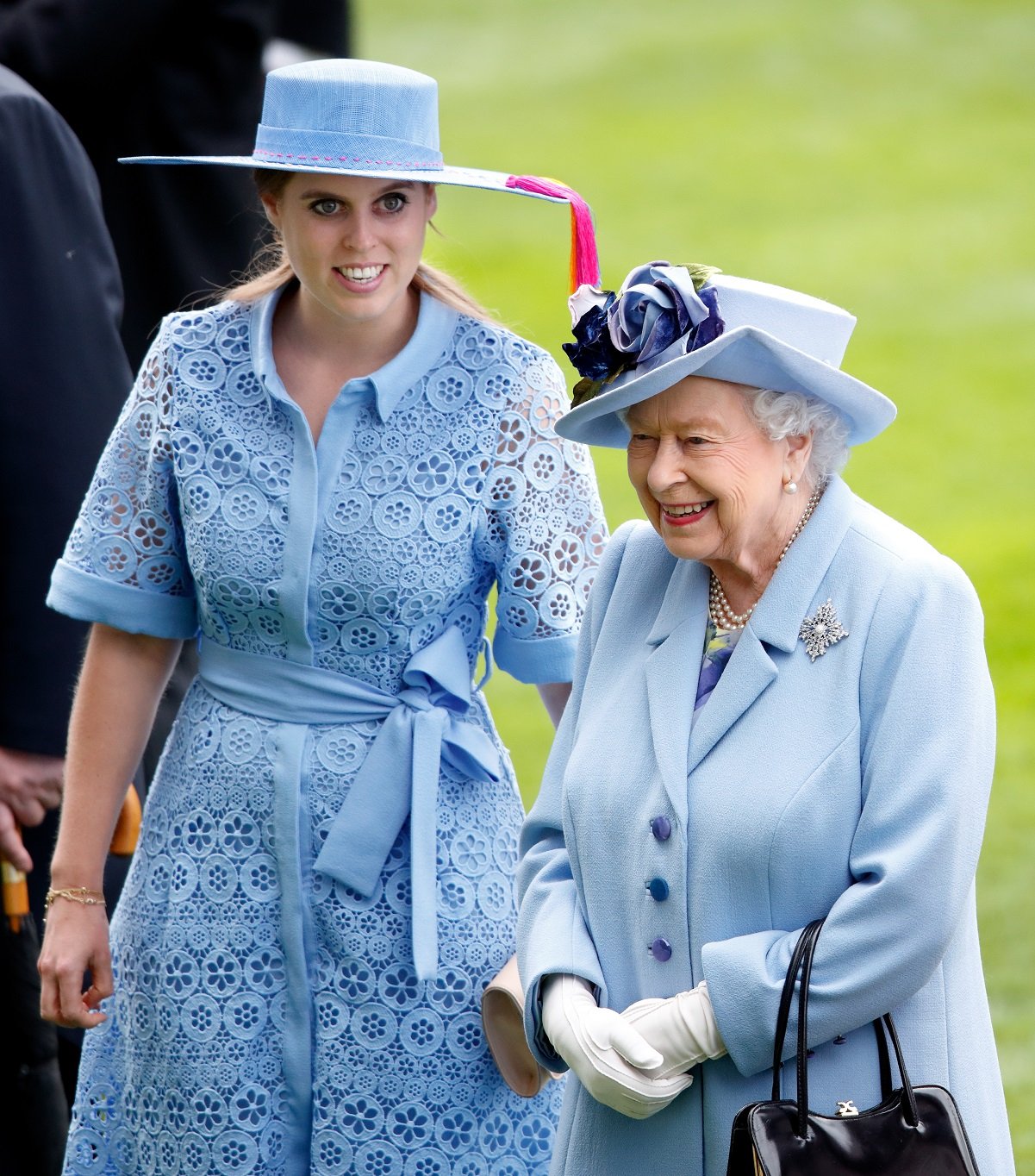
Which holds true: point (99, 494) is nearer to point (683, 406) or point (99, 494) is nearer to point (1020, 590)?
point (683, 406)

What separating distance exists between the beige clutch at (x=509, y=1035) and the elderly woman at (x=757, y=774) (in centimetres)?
29

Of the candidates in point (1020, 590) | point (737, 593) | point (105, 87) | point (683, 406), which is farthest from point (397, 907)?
point (1020, 590)

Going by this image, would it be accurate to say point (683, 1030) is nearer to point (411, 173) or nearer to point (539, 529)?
point (539, 529)

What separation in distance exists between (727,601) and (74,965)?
120 cm

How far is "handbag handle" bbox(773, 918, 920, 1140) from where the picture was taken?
7.95ft

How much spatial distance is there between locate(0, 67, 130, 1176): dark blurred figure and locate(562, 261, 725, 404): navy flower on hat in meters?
1.30

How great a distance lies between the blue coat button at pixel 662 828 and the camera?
103 inches

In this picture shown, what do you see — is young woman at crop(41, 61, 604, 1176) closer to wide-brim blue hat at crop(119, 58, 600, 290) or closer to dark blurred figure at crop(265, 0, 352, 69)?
wide-brim blue hat at crop(119, 58, 600, 290)

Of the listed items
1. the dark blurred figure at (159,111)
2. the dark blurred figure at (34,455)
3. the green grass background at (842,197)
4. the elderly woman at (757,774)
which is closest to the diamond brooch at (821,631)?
the elderly woman at (757,774)

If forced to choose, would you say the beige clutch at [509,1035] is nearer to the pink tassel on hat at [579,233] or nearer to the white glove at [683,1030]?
the white glove at [683,1030]

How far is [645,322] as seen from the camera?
259 cm

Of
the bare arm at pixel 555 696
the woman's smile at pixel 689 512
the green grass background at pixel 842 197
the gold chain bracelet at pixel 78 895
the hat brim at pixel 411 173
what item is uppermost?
the green grass background at pixel 842 197

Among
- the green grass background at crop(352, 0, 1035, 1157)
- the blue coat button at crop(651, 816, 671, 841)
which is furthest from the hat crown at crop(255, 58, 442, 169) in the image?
the green grass background at crop(352, 0, 1035, 1157)

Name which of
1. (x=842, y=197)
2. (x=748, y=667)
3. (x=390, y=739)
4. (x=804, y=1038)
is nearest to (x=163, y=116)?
(x=390, y=739)
